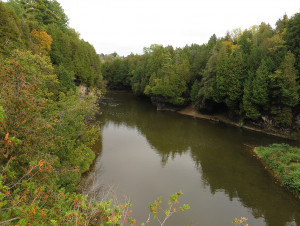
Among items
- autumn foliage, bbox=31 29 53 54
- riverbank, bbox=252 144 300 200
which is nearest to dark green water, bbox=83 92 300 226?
riverbank, bbox=252 144 300 200

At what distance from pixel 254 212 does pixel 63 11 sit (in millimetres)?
53197

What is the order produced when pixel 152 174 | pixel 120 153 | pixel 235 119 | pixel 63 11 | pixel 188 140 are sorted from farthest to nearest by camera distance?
pixel 63 11, pixel 235 119, pixel 188 140, pixel 120 153, pixel 152 174

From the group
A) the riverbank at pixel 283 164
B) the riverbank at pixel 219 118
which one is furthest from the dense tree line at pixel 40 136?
the riverbank at pixel 219 118

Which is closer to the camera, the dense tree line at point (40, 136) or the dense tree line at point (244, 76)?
the dense tree line at point (40, 136)

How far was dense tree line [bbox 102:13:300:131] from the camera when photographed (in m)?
28.2

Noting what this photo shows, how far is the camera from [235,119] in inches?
1457

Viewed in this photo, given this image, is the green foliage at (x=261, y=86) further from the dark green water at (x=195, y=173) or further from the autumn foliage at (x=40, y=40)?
the autumn foliage at (x=40, y=40)

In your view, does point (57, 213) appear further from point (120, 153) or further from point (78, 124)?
point (120, 153)

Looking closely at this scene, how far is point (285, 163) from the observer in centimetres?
2012

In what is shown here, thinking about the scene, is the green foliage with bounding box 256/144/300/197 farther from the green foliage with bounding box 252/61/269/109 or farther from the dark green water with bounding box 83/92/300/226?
the green foliage with bounding box 252/61/269/109

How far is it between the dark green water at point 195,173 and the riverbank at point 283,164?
2.53 ft

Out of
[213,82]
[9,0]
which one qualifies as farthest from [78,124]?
[9,0]

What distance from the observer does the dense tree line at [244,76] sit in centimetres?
2825

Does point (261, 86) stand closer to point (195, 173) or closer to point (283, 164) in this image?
point (283, 164)
